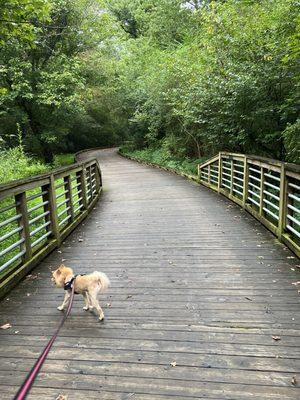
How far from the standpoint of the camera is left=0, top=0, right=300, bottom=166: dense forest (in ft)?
29.1

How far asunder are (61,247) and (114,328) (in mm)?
2878

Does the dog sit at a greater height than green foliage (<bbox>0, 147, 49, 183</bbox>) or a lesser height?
lesser

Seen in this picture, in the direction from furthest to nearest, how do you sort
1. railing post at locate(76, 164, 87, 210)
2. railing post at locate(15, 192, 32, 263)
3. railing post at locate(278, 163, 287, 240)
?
1. railing post at locate(76, 164, 87, 210)
2. railing post at locate(278, 163, 287, 240)
3. railing post at locate(15, 192, 32, 263)

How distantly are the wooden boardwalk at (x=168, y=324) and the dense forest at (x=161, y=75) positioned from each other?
351cm

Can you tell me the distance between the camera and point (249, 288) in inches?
164

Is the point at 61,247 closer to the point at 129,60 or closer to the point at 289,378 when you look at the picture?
the point at 289,378

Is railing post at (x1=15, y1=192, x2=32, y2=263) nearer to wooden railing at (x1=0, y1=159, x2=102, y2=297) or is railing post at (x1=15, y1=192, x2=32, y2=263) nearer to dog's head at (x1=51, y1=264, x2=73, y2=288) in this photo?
wooden railing at (x1=0, y1=159, x2=102, y2=297)

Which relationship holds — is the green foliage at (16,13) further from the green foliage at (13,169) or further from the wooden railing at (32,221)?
the green foliage at (13,169)

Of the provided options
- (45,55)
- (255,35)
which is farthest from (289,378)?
(45,55)

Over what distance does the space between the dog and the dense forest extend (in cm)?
414

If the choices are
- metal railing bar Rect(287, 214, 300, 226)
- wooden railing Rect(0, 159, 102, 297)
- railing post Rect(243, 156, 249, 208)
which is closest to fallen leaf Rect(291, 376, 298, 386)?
metal railing bar Rect(287, 214, 300, 226)

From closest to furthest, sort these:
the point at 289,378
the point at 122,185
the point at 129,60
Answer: the point at 289,378
the point at 122,185
the point at 129,60

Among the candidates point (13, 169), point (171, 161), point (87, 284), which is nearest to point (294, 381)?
point (87, 284)

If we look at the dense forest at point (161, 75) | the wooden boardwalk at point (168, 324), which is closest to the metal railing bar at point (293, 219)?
the wooden boardwalk at point (168, 324)
